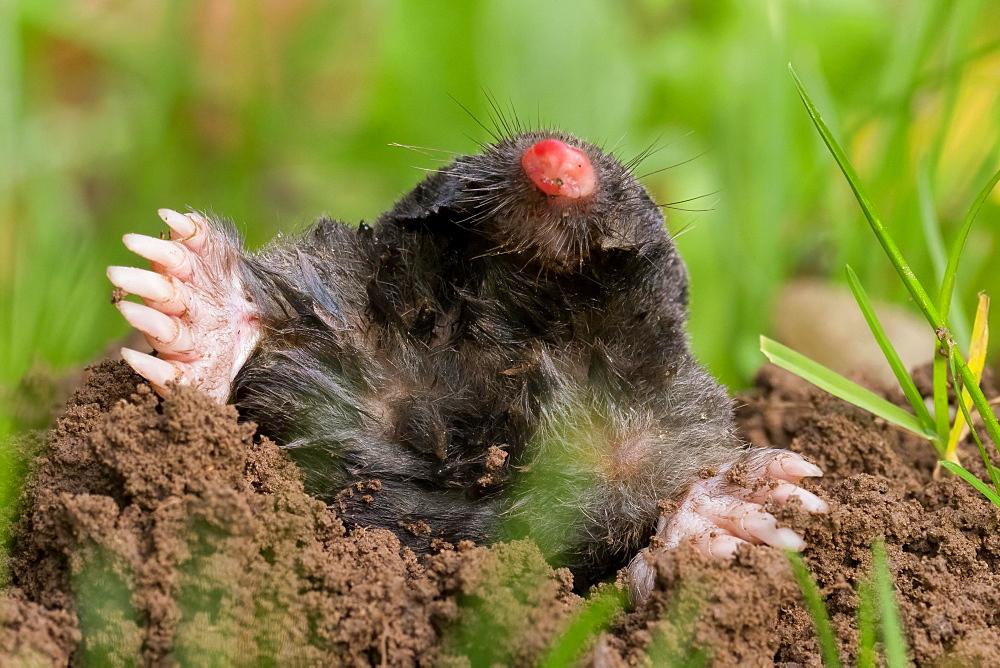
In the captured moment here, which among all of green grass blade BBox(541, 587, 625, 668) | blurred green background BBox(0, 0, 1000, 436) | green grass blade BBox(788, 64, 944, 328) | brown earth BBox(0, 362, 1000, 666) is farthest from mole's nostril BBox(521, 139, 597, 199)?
blurred green background BBox(0, 0, 1000, 436)

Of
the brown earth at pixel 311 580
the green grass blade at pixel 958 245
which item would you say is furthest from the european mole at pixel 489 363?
the green grass blade at pixel 958 245

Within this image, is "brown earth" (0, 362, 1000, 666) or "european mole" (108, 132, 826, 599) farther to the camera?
"european mole" (108, 132, 826, 599)

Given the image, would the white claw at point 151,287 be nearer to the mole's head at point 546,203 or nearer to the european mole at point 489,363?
the european mole at point 489,363

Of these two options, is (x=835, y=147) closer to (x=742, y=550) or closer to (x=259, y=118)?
(x=742, y=550)

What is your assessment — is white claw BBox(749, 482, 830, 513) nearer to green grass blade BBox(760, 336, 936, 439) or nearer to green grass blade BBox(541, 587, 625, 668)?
green grass blade BBox(760, 336, 936, 439)

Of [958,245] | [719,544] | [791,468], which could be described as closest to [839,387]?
[791,468]
